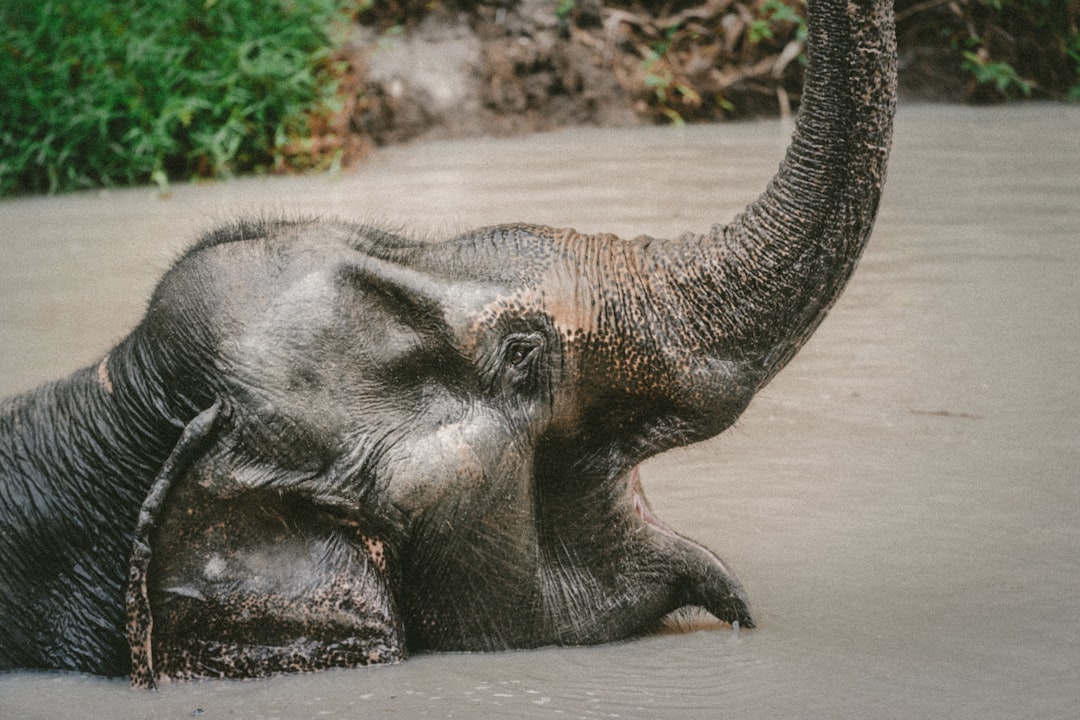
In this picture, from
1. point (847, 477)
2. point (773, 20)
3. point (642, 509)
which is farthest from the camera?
point (773, 20)

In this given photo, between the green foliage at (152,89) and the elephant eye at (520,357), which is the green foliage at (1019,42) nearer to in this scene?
the green foliage at (152,89)

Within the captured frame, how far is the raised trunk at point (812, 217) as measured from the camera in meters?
2.58

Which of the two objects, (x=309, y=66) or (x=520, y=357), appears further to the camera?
(x=309, y=66)

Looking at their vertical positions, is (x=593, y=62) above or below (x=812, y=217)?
above

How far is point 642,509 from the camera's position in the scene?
2.95 metres

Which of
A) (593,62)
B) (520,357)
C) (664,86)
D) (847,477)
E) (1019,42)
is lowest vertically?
(847,477)

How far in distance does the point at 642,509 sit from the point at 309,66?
8.31 m

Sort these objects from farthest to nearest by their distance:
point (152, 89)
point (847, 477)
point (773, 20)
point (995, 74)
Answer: point (773, 20), point (995, 74), point (152, 89), point (847, 477)

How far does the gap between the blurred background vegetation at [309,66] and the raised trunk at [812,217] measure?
7.39 m

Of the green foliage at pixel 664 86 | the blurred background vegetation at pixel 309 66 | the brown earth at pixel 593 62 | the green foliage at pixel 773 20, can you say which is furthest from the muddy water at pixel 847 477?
the green foliage at pixel 773 20

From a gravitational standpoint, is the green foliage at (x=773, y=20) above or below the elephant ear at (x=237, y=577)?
above

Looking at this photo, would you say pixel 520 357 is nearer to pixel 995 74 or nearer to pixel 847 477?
pixel 847 477

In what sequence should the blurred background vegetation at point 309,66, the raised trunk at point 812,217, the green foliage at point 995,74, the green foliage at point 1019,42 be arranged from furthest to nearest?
1. the green foliage at point 1019,42
2. the green foliage at point 995,74
3. the blurred background vegetation at point 309,66
4. the raised trunk at point 812,217

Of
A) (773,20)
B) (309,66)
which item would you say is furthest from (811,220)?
(773,20)
